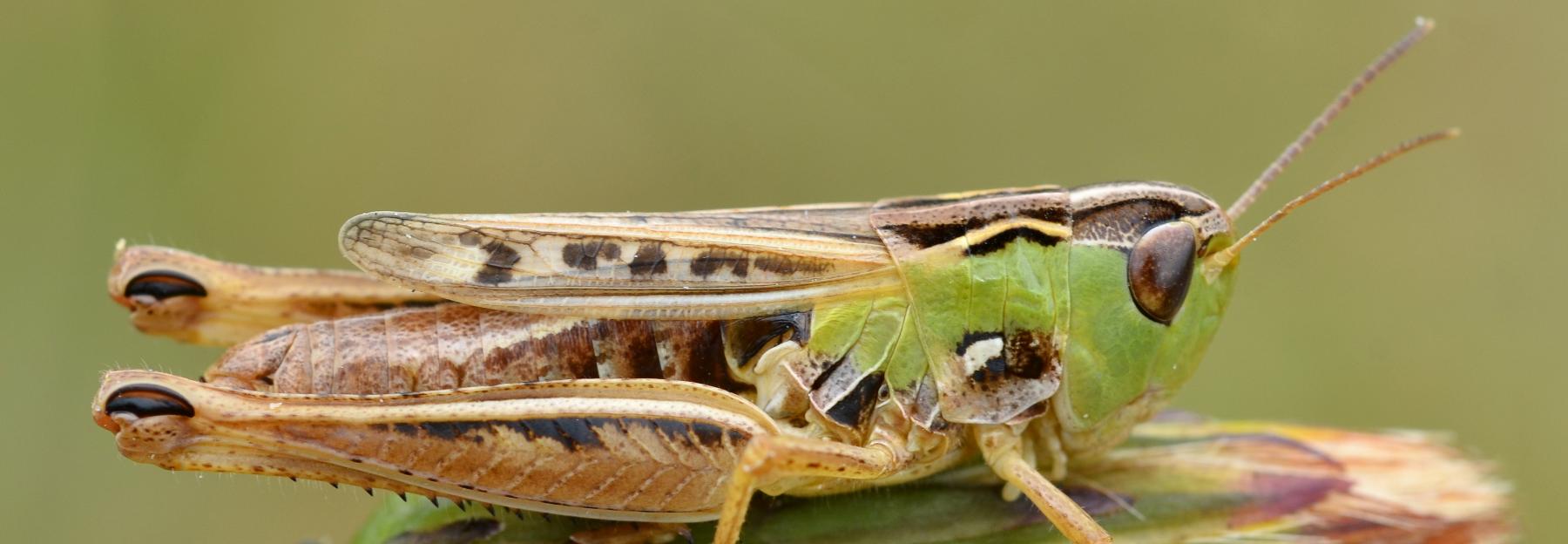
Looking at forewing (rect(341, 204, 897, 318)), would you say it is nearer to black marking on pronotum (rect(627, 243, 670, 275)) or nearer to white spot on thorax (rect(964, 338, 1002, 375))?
black marking on pronotum (rect(627, 243, 670, 275))

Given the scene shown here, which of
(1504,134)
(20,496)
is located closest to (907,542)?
(20,496)

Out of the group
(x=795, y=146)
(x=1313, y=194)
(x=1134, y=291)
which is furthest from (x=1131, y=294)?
(x=795, y=146)

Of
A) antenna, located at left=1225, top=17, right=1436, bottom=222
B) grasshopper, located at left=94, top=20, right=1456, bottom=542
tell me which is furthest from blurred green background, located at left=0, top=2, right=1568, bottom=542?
antenna, located at left=1225, top=17, right=1436, bottom=222

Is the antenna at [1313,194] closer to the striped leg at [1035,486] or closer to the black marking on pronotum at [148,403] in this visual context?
the striped leg at [1035,486]

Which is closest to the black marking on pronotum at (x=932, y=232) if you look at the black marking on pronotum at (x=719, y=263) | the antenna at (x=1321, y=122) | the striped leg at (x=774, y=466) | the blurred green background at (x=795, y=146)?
the black marking on pronotum at (x=719, y=263)

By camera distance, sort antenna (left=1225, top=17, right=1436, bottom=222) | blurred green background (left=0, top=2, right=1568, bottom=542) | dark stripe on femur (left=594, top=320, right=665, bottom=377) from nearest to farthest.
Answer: dark stripe on femur (left=594, top=320, right=665, bottom=377), antenna (left=1225, top=17, right=1436, bottom=222), blurred green background (left=0, top=2, right=1568, bottom=542)

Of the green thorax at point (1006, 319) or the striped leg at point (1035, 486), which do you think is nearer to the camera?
the striped leg at point (1035, 486)

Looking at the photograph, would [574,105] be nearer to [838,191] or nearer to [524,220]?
[838,191]
